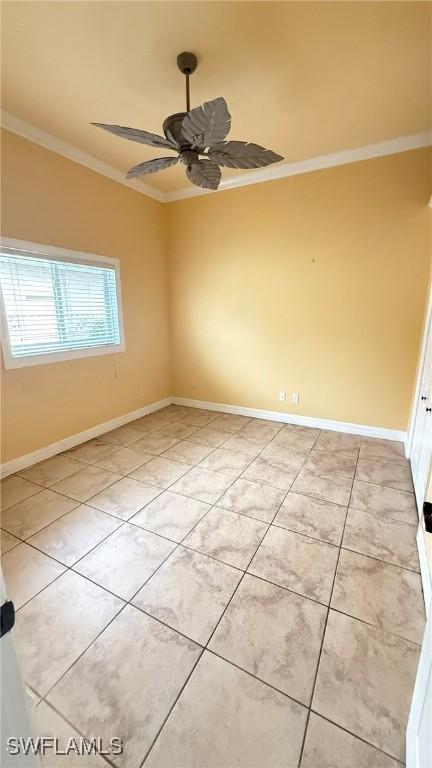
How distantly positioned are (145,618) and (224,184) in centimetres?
420

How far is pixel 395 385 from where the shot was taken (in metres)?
3.20

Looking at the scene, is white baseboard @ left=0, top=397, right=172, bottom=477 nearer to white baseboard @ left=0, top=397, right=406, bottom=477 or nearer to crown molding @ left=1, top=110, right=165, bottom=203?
white baseboard @ left=0, top=397, right=406, bottom=477

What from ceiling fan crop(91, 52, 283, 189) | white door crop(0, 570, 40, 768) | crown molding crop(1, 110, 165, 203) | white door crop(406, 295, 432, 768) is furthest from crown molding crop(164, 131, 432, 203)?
white door crop(0, 570, 40, 768)

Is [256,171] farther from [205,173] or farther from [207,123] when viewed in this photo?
[207,123]

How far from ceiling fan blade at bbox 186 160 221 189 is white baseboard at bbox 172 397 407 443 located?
2.71 meters

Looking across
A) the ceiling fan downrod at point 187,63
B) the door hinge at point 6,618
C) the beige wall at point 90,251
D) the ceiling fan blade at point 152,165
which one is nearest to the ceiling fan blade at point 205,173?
the ceiling fan blade at point 152,165

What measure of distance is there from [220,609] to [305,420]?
103 inches

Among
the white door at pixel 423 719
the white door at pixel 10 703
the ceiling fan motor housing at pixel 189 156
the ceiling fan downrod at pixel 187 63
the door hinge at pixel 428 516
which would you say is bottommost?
the white door at pixel 423 719

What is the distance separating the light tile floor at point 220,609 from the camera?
1067mm

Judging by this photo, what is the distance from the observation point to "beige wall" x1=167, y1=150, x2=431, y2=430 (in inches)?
117

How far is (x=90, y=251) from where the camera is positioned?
319cm

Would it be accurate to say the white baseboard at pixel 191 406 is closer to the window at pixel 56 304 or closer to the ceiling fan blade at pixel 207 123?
the window at pixel 56 304

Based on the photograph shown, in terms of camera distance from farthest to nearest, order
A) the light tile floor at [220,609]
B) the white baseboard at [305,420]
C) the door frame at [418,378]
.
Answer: the white baseboard at [305,420] → the door frame at [418,378] → the light tile floor at [220,609]

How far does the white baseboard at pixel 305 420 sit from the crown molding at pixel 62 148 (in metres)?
2.91
